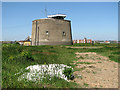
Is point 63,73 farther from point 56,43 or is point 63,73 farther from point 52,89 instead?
point 56,43

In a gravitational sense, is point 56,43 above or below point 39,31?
below

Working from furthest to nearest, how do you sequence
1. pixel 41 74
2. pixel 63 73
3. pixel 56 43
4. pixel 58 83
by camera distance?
1. pixel 56 43
2. pixel 63 73
3. pixel 41 74
4. pixel 58 83

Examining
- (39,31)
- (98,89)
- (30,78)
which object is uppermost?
(39,31)

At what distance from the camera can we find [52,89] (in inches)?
210

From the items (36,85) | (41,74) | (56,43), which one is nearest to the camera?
(36,85)

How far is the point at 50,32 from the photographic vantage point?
33.4 meters

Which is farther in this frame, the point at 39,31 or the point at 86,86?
the point at 39,31

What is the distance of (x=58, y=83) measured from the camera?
5.95 m

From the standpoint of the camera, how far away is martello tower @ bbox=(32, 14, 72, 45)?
109 ft

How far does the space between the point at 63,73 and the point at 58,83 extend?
1.14 metres

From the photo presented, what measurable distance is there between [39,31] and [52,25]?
3.72m

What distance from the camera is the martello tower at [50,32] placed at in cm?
3319

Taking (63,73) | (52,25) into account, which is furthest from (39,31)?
(63,73)

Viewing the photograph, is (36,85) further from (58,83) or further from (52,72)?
(52,72)
